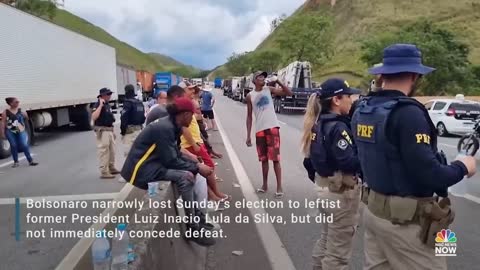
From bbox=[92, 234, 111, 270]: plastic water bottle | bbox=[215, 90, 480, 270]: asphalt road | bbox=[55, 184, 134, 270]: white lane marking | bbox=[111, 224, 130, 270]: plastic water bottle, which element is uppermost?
bbox=[111, 224, 130, 270]: plastic water bottle

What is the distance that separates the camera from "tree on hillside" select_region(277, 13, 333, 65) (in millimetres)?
63969

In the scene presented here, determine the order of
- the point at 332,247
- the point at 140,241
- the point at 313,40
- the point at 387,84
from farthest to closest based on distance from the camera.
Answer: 1. the point at 313,40
2. the point at 332,247
3. the point at 140,241
4. the point at 387,84

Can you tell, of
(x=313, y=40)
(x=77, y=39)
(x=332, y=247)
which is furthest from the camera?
(x=313, y=40)

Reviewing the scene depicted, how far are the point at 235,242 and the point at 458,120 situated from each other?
A: 15648 mm

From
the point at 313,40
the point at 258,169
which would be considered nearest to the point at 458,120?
the point at 258,169

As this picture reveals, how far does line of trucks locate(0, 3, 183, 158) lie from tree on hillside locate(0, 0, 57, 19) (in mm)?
34986

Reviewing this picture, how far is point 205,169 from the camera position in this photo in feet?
18.9

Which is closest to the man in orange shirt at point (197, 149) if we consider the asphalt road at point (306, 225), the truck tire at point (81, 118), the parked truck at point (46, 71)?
the asphalt road at point (306, 225)

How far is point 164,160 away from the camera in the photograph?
5184mm

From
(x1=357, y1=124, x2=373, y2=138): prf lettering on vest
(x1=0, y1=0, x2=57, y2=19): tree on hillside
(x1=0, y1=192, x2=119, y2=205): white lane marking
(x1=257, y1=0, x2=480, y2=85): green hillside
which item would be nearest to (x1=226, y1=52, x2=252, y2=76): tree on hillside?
(x1=257, y1=0, x2=480, y2=85): green hillside

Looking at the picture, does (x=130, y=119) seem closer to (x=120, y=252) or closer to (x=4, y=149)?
(x=4, y=149)

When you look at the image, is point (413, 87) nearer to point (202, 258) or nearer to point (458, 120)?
point (202, 258)

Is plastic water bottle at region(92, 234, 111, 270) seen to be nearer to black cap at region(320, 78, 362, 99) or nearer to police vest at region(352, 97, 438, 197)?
police vest at region(352, 97, 438, 197)

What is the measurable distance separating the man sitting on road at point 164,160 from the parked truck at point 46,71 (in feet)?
31.0
